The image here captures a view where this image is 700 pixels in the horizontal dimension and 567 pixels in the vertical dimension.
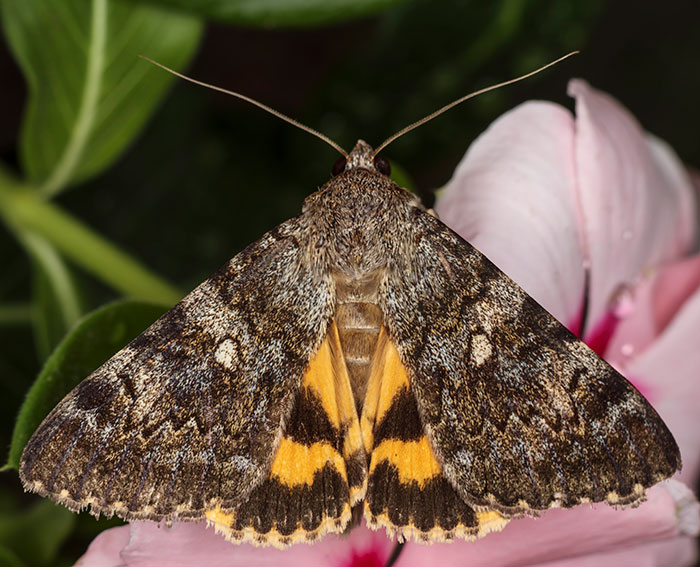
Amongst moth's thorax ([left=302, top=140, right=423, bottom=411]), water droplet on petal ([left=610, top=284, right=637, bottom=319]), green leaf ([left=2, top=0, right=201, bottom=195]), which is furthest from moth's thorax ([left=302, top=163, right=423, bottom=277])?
green leaf ([left=2, top=0, right=201, bottom=195])

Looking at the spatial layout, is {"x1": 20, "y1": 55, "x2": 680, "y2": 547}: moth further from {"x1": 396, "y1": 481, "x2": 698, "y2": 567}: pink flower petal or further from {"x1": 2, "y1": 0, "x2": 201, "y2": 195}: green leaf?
{"x1": 2, "y1": 0, "x2": 201, "y2": 195}: green leaf

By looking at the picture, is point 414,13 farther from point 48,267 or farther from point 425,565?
point 425,565

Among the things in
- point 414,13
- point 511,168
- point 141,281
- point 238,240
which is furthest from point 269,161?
point 511,168

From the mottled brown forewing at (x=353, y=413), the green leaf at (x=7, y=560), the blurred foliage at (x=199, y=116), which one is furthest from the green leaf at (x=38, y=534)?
the mottled brown forewing at (x=353, y=413)

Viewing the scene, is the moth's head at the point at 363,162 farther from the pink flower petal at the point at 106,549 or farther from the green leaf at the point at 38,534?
the green leaf at the point at 38,534

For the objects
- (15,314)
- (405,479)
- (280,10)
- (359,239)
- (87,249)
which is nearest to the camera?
(405,479)

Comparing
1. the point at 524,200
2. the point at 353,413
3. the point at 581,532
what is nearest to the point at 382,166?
the point at 524,200

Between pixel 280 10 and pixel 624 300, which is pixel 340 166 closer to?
pixel 280 10
